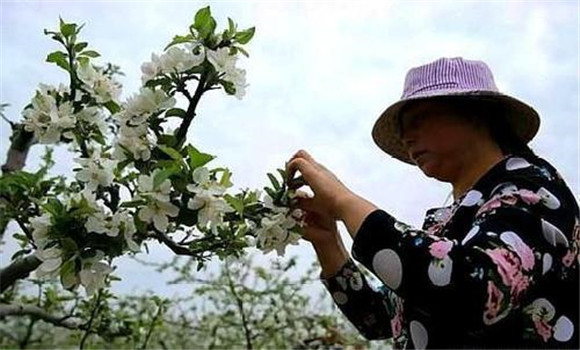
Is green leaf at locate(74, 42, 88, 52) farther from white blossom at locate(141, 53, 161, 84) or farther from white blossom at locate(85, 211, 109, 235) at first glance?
white blossom at locate(85, 211, 109, 235)

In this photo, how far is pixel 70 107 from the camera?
1.32 meters

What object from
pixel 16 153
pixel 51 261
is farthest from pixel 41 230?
pixel 16 153

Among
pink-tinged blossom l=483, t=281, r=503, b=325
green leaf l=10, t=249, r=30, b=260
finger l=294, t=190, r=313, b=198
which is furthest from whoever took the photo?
green leaf l=10, t=249, r=30, b=260

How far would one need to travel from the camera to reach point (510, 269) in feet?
2.99

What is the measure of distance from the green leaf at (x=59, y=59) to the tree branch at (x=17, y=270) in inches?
16.1

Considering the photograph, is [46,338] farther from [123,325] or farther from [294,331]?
[123,325]

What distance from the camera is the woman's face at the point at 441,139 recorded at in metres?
1.11

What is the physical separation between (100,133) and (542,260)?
27.9 inches

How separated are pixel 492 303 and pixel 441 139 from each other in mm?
272

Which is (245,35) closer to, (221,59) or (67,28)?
(221,59)

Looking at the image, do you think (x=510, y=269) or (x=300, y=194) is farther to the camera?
(x=300, y=194)

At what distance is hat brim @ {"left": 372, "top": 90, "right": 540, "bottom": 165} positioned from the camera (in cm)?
112

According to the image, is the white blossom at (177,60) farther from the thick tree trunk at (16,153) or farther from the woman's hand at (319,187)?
the thick tree trunk at (16,153)

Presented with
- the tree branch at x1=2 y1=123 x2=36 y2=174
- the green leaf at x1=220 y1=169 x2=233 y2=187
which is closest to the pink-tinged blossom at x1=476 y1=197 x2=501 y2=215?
the green leaf at x1=220 y1=169 x2=233 y2=187
